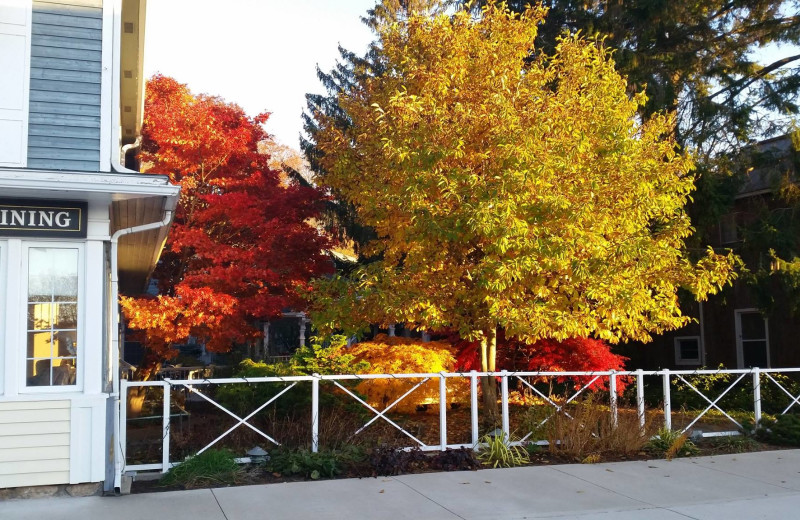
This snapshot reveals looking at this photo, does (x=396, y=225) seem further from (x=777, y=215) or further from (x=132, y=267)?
(x=777, y=215)

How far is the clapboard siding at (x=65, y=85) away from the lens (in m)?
7.44

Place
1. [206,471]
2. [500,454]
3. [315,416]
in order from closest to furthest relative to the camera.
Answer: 1. [206,471]
2. [315,416]
3. [500,454]

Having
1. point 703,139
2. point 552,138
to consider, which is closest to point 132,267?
point 552,138

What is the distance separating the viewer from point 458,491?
7.74 meters

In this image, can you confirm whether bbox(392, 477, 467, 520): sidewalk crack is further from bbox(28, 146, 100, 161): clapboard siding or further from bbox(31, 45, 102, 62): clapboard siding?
bbox(31, 45, 102, 62): clapboard siding

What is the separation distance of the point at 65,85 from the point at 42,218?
1.40 meters

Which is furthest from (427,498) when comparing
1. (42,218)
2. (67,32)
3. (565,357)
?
(565,357)

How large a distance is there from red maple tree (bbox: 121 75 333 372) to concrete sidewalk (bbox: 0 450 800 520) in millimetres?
4860

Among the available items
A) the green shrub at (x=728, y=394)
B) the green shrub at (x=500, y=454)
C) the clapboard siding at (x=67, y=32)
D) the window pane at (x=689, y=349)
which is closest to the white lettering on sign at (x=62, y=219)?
the clapboard siding at (x=67, y=32)

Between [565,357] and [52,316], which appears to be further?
[565,357]

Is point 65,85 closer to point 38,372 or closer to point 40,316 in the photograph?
point 40,316

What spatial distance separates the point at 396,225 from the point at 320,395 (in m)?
2.80

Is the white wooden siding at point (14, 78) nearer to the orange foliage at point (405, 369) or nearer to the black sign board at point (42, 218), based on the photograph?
the black sign board at point (42, 218)

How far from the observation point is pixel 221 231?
526 inches
